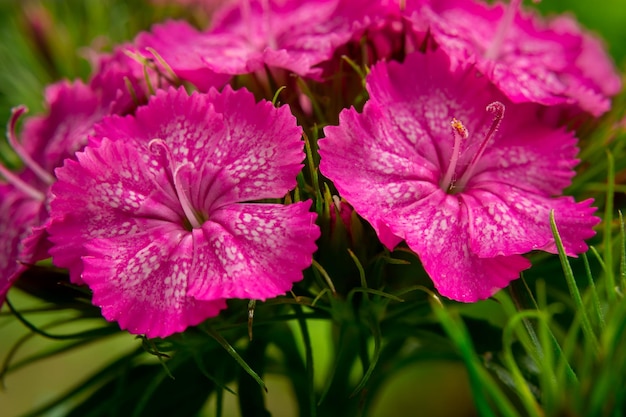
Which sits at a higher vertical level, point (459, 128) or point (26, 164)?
point (459, 128)

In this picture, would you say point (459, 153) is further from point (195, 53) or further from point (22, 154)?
point (22, 154)

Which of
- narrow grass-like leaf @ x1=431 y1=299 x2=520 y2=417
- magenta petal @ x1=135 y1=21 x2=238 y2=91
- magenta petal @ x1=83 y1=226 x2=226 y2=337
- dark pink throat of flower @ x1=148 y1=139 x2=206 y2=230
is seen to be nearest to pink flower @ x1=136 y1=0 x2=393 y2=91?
magenta petal @ x1=135 y1=21 x2=238 y2=91

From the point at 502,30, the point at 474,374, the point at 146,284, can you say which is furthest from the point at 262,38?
the point at 474,374

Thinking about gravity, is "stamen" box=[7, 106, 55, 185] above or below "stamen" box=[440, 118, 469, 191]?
below

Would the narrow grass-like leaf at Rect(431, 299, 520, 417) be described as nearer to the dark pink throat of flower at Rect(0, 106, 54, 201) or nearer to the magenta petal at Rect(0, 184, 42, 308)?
the magenta petal at Rect(0, 184, 42, 308)

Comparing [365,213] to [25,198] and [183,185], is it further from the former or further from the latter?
[25,198]
